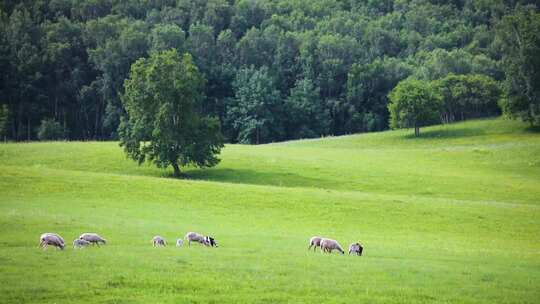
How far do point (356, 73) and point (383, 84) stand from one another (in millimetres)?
6881

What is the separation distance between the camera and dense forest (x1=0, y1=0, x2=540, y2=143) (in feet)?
396

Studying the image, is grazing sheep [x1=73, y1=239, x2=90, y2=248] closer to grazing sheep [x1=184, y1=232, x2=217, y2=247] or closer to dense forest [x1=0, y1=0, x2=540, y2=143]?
grazing sheep [x1=184, y1=232, x2=217, y2=247]

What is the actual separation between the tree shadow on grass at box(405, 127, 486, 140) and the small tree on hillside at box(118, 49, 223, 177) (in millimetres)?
47837

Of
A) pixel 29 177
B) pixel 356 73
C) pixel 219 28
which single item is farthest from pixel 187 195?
pixel 219 28

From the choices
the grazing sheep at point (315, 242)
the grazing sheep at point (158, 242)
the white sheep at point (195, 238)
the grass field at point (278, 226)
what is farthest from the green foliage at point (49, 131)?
the grazing sheep at point (315, 242)

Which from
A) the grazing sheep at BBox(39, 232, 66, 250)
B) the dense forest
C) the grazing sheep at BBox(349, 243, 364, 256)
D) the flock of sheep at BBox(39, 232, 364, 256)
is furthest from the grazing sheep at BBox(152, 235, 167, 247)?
the dense forest

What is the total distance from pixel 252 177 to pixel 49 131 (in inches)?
2745

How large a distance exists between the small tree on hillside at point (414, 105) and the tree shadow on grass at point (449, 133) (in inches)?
65.2

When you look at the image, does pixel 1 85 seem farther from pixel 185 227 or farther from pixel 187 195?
pixel 185 227

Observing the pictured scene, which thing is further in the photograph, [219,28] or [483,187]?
[219,28]

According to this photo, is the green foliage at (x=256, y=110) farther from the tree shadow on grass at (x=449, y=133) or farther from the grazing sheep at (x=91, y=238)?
the grazing sheep at (x=91, y=238)

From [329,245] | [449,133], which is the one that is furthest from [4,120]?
[329,245]

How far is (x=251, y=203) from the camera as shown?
4441 centimetres

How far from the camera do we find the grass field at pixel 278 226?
20.1m
